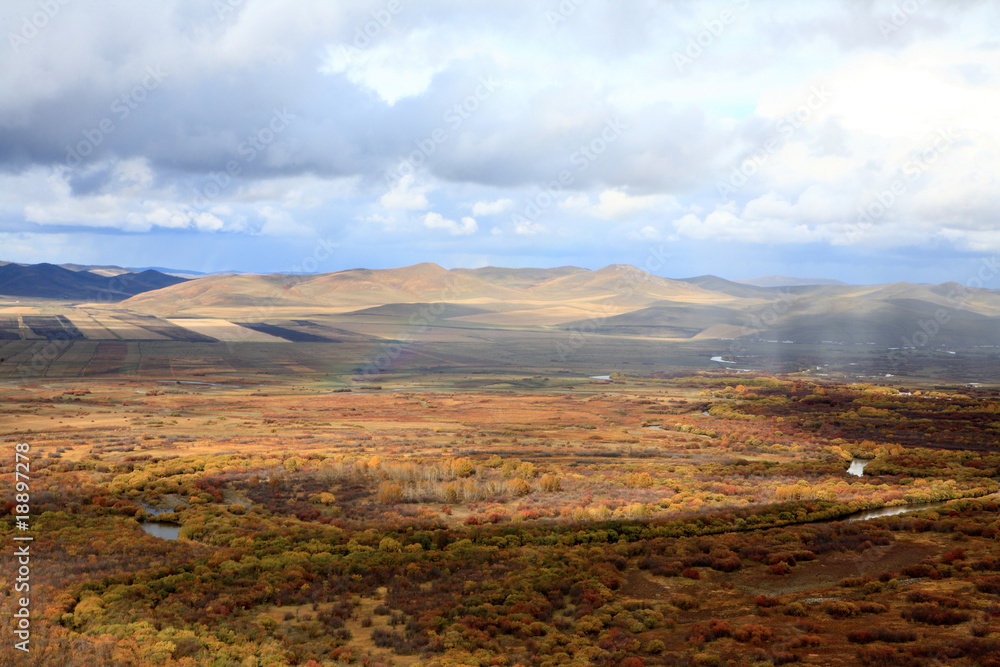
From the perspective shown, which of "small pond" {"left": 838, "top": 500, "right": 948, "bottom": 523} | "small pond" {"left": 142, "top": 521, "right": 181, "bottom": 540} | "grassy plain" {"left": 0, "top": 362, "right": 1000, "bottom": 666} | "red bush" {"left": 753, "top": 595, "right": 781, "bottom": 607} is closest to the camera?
"grassy plain" {"left": 0, "top": 362, "right": 1000, "bottom": 666}

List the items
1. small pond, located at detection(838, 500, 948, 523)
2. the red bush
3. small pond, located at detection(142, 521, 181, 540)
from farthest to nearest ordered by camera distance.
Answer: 1. small pond, located at detection(838, 500, 948, 523)
2. small pond, located at detection(142, 521, 181, 540)
3. the red bush

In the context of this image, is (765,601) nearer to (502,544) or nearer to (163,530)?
(502,544)

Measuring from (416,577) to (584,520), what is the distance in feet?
33.1

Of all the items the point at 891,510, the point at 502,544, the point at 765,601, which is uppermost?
the point at 765,601

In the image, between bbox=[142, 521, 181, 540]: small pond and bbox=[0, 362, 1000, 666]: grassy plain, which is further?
bbox=[142, 521, 181, 540]: small pond

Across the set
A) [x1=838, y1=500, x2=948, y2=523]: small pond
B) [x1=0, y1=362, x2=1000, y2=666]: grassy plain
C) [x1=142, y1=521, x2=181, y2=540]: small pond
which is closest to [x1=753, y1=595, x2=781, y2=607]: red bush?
[x1=0, y1=362, x2=1000, y2=666]: grassy plain

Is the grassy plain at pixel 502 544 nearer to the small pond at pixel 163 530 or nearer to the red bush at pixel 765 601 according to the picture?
the red bush at pixel 765 601

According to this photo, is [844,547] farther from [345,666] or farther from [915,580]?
[345,666]

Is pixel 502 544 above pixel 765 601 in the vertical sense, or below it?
below

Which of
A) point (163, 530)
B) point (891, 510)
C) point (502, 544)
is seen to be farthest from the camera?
point (891, 510)

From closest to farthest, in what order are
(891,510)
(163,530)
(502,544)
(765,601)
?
(765,601), (502,544), (163,530), (891,510)

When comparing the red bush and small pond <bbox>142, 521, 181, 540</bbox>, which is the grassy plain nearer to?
the red bush

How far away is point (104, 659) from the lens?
52.8 ft

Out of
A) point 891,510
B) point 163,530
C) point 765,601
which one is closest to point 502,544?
point 765,601
